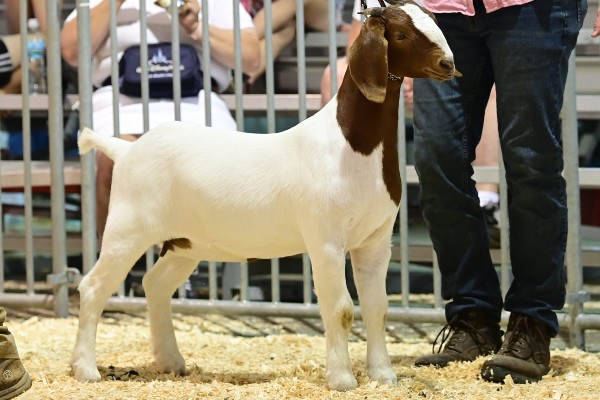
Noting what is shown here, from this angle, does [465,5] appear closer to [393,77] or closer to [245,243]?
[393,77]

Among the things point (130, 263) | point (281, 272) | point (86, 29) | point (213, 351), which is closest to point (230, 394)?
point (130, 263)

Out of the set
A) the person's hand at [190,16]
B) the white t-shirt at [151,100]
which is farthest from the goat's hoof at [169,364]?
the person's hand at [190,16]

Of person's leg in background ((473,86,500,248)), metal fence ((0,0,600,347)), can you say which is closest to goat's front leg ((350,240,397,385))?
metal fence ((0,0,600,347))

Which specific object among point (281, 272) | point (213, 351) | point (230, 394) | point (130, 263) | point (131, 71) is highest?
point (131, 71)

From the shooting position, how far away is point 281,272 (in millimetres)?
Answer: 6520

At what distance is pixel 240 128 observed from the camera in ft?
15.5

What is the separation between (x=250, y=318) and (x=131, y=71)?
1.27 meters

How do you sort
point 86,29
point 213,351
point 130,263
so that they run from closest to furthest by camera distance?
1. point 130,263
2. point 213,351
3. point 86,29

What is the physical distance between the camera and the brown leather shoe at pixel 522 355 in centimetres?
359

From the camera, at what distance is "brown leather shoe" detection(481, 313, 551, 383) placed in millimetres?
3594

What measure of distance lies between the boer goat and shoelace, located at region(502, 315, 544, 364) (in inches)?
19.3

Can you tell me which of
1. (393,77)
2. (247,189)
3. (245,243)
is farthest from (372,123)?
(245,243)

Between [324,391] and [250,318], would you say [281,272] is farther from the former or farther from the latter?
[324,391]

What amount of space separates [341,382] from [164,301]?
726 mm
